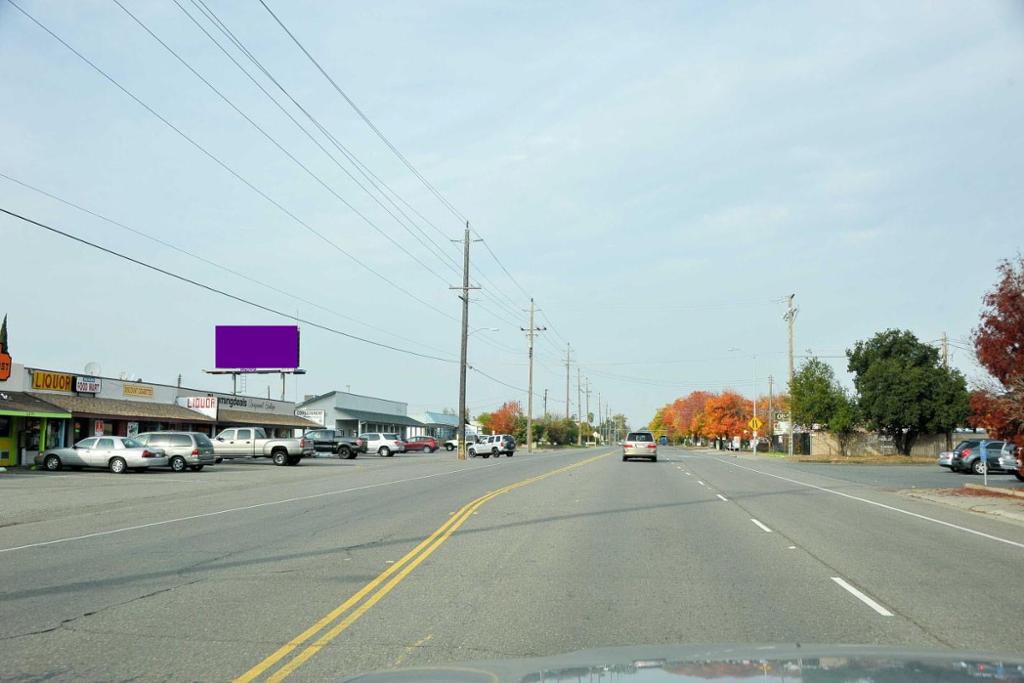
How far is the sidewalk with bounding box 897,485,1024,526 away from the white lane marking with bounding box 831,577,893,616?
420 inches

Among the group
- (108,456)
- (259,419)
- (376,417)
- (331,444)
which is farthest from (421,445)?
(108,456)

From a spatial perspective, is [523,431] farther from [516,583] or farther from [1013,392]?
[516,583]

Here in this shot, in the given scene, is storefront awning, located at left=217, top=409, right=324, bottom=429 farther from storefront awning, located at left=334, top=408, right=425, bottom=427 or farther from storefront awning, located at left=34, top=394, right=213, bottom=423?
storefront awning, located at left=334, top=408, right=425, bottom=427

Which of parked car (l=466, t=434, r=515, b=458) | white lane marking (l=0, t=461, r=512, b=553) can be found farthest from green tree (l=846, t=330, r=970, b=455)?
white lane marking (l=0, t=461, r=512, b=553)

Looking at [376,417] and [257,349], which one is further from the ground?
[257,349]

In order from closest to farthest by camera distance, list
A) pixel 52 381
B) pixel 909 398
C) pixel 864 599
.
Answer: pixel 864 599
pixel 52 381
pixel 909 398

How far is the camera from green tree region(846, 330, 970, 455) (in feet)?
205

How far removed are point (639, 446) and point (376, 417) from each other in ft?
178

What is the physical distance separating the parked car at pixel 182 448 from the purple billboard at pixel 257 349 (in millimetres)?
26271

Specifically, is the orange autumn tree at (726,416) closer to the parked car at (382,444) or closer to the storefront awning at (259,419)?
the parked car at (382,444)

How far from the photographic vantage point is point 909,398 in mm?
62312

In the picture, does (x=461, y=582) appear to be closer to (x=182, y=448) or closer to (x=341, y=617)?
(x=341, y=617)

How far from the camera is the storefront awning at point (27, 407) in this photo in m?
37.7

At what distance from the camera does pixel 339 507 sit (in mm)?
20094
